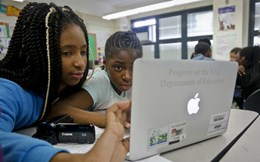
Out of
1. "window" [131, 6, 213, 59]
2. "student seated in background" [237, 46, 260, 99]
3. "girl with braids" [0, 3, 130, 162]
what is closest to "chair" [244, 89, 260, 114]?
"student seated in background" [237, 46, 260, 99]

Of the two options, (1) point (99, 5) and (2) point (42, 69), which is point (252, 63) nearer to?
(2) point (42, 69)

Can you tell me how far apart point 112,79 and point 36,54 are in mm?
516

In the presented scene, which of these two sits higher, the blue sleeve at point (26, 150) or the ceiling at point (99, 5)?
the ceiling at point (99, 5)

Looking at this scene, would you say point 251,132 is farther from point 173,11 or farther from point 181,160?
point 173,11

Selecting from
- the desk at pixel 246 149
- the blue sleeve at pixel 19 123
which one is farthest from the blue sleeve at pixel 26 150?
the desk at pixel 246 149

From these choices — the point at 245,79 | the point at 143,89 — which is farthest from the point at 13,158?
the point at 245,79

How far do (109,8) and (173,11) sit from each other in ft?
5.33

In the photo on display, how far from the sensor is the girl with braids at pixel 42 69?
1.78 feet

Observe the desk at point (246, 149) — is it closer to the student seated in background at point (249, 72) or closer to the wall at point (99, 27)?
the student seated in background at point (249, 72)

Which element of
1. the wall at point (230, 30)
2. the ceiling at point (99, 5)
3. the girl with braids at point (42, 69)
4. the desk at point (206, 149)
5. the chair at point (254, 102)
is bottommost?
the chair at point (254, 102)

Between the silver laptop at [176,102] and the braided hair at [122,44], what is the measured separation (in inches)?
20.6

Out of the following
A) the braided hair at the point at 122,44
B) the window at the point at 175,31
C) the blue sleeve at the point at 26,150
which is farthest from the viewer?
the window at the point at 175,31

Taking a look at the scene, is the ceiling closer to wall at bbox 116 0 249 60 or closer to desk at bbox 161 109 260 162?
wall at bbox 116 0 249 60

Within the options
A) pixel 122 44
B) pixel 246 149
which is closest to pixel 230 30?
pixel 122 44
